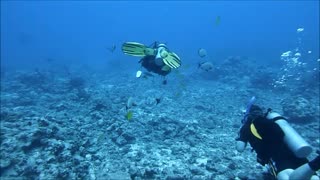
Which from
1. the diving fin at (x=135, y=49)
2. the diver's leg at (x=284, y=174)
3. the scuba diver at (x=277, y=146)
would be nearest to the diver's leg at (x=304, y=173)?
the diver's leg at (x=284, y=174)

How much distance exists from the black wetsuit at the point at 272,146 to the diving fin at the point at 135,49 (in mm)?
2248

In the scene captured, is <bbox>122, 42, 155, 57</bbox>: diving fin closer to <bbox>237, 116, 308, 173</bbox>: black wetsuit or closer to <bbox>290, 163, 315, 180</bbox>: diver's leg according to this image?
<bbox>237, 116, 308, 173</bbox>: black wetsuit

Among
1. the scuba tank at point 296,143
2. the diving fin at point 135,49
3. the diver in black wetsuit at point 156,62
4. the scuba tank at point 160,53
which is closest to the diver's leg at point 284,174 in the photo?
the scuba tank at point 296,143

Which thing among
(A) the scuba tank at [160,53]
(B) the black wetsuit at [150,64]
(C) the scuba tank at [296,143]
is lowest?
(B) the black wetsuit at [150,64]

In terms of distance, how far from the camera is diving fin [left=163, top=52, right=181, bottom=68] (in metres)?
4.49

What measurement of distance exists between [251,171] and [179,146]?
7.76 ft

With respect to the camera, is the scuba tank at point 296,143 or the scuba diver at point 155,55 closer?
the scuba diver at point 155,55

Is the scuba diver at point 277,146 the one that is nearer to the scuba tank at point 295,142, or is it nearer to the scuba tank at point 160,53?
the scuba tank at point 295,142

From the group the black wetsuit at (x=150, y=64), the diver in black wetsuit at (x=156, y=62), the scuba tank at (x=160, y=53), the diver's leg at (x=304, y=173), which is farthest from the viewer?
the black wetsuit at (x=150, y=64)

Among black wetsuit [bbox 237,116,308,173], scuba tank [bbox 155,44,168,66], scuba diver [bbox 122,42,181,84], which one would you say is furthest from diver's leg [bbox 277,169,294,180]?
scuba tank [bbox 155,44,168,66]

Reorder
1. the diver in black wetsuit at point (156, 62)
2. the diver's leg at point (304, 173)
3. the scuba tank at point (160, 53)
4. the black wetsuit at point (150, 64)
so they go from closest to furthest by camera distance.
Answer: the diver's leg at point (304, 173)
the scuba tank at point (160, 53)
the diver in black wetsuit at point (156, 62)
the black wetsuit at point (150, 64)

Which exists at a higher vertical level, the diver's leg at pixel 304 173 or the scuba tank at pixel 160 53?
the scuba tank at pixel 160 53

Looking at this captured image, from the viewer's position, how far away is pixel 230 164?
7.58 meters

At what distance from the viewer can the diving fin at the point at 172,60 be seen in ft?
14.7
